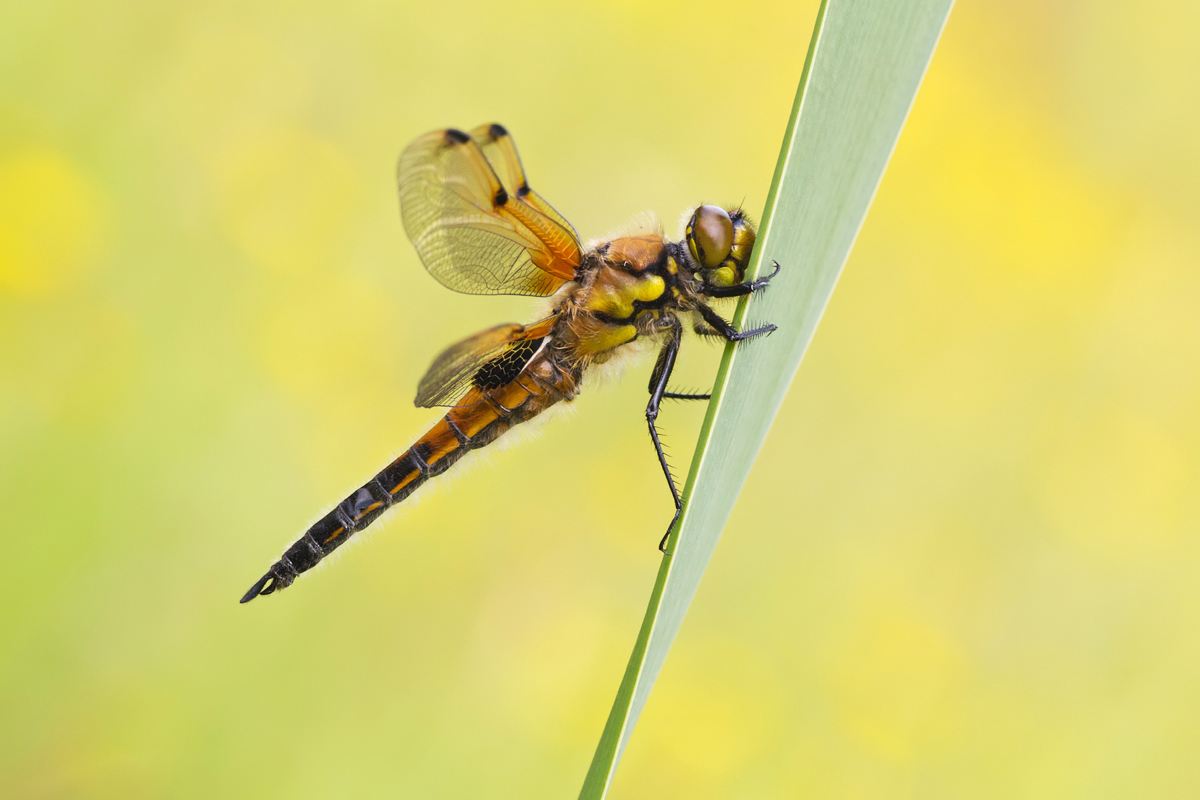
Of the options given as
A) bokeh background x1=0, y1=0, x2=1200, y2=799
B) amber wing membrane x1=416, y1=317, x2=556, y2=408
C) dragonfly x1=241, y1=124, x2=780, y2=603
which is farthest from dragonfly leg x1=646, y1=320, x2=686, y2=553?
bokeh background x1=0, y1=0, x2=1200, y2=799

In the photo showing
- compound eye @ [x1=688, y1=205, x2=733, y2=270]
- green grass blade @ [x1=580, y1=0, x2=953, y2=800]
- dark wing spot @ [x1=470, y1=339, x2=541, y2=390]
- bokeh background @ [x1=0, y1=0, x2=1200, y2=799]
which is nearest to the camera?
green grass blade @ [x1=580, y1=0, x2=953, y2=800]

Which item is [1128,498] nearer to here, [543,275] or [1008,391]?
[1008,391]

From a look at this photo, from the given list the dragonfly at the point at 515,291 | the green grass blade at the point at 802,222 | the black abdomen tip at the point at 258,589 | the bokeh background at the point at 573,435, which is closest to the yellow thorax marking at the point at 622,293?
the dragonfly at the point at 515,291

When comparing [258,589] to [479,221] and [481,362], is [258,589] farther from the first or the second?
[479,221]

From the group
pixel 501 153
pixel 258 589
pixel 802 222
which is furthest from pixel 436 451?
→ pixel 802 222

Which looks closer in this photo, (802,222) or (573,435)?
(802,222)

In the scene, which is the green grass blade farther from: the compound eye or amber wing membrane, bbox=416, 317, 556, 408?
amber wing membrane, bbox=416, 317, 556, 408

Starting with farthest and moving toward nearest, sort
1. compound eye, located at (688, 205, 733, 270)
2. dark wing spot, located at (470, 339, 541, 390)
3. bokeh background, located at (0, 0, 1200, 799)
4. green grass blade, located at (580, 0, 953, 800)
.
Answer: bokeh background, located at (0, 0, 1200, 799) < dark wing spot, located at (470, 339, 541, 390) < compound eye, located at (688, 205, 733, 270) < green grass blade, located at (580, 0, 953, 800)
